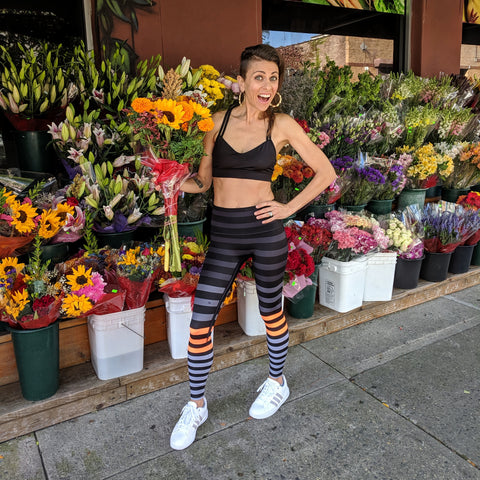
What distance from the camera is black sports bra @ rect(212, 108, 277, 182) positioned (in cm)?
229

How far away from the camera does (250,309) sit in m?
3.22

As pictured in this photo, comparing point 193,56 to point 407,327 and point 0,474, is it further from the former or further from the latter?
point 0,474

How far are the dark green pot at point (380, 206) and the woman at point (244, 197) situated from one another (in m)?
2.25

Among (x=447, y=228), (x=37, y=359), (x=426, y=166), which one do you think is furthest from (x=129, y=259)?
(x=426, y=166)

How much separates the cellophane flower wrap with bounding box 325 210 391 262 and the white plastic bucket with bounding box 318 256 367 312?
6 cm

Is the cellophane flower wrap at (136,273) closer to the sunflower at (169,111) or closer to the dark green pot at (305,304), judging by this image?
the sunflower at (169,111)

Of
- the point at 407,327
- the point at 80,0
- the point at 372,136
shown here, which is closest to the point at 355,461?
the point at 407,327

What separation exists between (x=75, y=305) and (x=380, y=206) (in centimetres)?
316

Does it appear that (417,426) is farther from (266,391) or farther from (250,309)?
(250,309)

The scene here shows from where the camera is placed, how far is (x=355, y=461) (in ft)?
7.57

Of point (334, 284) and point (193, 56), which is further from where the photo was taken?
point (193, 56)

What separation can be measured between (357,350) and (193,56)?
2946 millimetres

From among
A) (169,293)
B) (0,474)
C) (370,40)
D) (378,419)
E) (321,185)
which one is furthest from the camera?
(370,40)

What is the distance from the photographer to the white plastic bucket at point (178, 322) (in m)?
2.88
